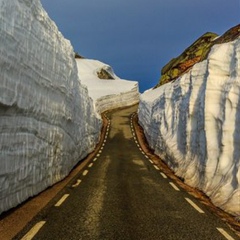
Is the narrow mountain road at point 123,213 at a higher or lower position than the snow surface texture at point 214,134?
lower

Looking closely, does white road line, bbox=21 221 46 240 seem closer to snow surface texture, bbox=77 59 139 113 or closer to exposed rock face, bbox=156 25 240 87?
exposed rock face, bbox=156 25 240 87

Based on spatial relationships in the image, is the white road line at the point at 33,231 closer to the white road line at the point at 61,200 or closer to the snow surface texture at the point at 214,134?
the white road line at the point at 61,200

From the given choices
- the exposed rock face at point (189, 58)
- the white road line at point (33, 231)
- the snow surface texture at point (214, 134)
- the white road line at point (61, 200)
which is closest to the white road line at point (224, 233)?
the snow surface texture at point (214, 134)

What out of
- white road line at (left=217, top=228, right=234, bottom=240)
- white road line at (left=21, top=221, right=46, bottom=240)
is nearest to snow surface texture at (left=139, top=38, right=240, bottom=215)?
white road line at (left=217, top=228, right=234, bottom=240)

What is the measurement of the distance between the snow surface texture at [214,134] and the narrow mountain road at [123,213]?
39.2 inches

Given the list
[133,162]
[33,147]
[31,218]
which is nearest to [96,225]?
[31,218]

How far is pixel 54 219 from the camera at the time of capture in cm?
804

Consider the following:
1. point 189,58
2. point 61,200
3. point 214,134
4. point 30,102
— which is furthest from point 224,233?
point 189,58

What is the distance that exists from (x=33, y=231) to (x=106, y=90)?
2470 inches

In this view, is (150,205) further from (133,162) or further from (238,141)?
(133,162)

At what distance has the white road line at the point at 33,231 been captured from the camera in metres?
6.70

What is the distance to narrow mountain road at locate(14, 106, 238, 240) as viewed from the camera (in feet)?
23.3

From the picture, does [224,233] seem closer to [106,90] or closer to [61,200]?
[61,200]

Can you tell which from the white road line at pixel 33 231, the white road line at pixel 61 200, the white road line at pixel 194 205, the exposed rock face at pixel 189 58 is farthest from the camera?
the exposed rock face at pixel 189 58
